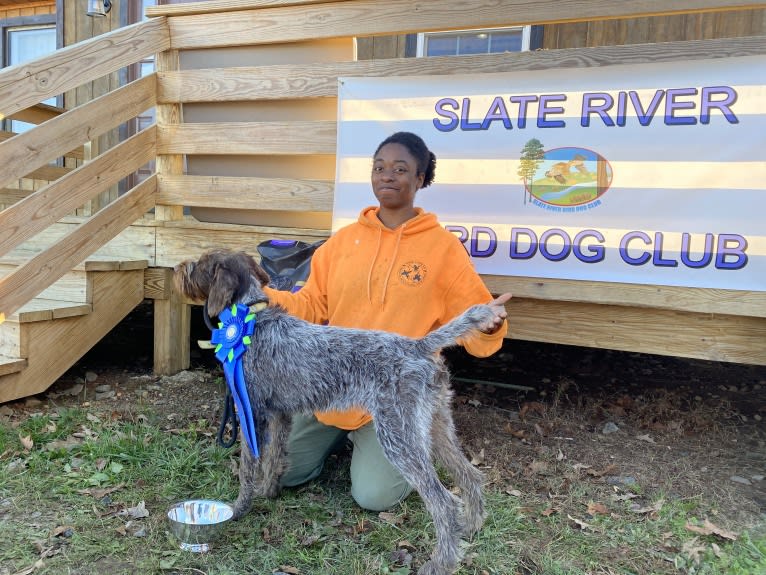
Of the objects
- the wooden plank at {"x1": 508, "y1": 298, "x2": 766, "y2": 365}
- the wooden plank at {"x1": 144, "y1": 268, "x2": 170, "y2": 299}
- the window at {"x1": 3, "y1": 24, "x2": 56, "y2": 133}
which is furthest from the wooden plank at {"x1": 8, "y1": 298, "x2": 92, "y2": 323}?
the window at {"x1": 3, "y1": 24, "x2": 56, "y2": 133}

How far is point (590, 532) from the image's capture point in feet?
10.6

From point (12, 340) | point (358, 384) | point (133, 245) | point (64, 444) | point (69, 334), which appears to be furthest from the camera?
point (133, 245)

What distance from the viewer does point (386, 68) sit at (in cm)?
446

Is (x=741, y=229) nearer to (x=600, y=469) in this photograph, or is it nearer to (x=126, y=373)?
(x=600, y=469)

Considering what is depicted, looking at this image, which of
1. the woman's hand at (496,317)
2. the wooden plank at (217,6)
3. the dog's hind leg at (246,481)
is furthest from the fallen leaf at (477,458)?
the wooden plank at (217,6)

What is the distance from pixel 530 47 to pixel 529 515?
18.6ft

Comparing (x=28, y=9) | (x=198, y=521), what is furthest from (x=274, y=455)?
(x=28, y=9)

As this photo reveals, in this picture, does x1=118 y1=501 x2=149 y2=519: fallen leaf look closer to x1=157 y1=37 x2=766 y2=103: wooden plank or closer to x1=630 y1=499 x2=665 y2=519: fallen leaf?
x1=630 y1=499 x2=665 y2=519: fallen leaf

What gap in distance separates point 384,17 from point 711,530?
155 inches

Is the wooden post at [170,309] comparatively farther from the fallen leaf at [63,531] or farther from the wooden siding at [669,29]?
the wooden siding at [669,29]

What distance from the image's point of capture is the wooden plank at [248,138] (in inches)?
188

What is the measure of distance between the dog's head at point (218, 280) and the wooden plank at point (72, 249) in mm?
1955

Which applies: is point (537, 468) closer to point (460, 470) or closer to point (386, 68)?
point (460, 470)

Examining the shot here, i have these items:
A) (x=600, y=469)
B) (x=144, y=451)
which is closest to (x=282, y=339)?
(x=144, y=451)
